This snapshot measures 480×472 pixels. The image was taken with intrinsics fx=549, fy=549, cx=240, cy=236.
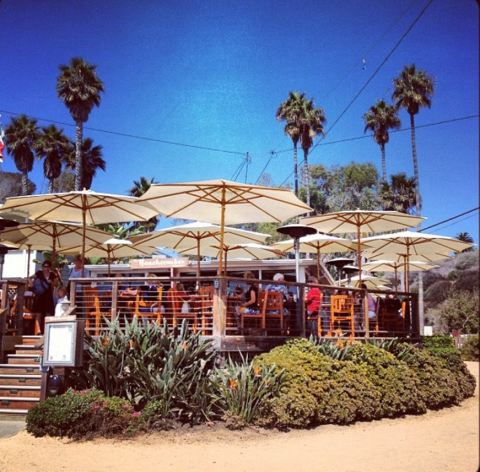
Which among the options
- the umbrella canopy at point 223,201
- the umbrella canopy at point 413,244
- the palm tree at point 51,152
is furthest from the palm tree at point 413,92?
the palm tree at point 51,152

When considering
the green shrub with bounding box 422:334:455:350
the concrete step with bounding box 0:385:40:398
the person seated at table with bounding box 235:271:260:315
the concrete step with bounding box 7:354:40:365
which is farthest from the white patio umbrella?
the green shrub with bounding box 422:334:455:350

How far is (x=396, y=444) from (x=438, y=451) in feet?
3.87

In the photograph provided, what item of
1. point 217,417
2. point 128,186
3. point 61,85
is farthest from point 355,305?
point 128,186

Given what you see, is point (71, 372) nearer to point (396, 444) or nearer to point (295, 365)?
point (295, 365)

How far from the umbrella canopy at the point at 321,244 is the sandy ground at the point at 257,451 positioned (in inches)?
230

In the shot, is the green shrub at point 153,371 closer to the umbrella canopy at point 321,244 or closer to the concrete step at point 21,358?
the concrete step at point 21,358

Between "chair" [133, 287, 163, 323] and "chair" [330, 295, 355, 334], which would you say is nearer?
"chair" [133, 287, 163, 323]

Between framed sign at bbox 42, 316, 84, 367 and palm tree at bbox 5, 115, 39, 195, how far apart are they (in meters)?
19.8

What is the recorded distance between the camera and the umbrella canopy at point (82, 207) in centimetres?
967

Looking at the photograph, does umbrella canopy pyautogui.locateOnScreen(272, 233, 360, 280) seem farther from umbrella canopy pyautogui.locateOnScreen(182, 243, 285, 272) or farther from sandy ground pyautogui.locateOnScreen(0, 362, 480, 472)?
sandy ground pyautogui.locateOnScreen(0, 362, 480, 472)

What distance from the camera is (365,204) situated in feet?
37.1

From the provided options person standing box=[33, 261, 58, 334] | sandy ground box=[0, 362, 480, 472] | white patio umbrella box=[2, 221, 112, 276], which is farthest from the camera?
white patio umbrella box=[2, 221, 112, 276]

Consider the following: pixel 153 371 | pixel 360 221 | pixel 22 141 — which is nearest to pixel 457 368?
pixel 360 221

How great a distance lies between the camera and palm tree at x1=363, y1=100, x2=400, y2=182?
505 centimetres
